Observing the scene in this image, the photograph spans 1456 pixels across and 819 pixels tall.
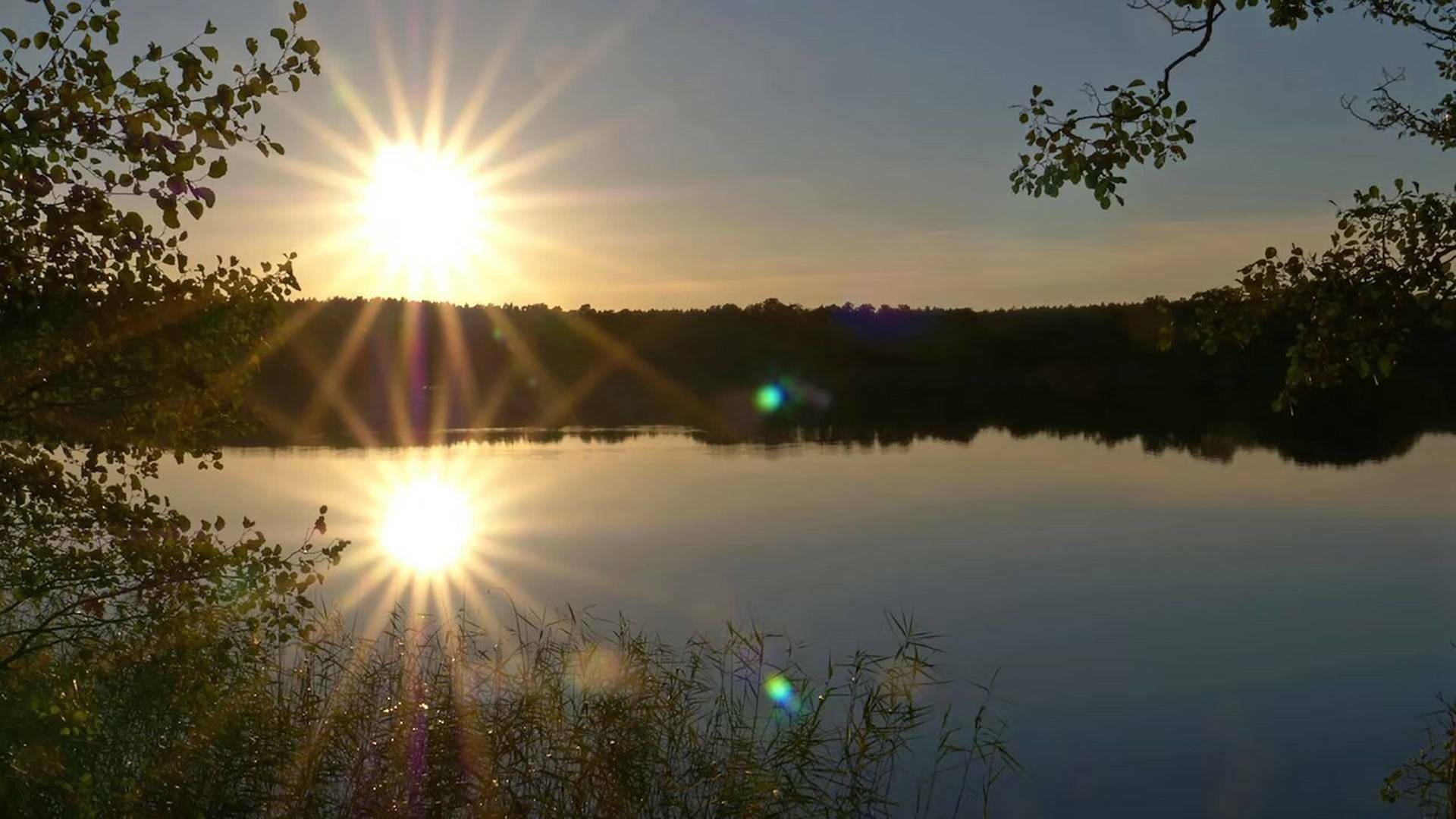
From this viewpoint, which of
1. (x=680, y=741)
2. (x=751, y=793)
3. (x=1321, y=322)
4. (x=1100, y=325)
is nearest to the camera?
(x=1321, y=322)

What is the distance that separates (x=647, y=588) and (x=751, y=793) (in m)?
10.8

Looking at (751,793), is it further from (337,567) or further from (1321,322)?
(337,567)

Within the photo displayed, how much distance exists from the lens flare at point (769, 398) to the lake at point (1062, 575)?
2636 cm

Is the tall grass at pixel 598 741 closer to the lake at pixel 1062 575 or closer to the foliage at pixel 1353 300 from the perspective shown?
the lake at pixel 1062 575

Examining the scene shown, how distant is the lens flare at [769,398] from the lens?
217 ft

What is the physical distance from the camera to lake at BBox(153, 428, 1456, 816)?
12.4 m

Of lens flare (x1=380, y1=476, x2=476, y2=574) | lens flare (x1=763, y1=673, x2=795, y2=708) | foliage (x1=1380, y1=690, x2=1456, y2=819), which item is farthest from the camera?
lens flare (x1=380, y1=476, x2=476, y2=574)

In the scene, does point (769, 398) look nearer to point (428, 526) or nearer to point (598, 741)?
point (428, 526)

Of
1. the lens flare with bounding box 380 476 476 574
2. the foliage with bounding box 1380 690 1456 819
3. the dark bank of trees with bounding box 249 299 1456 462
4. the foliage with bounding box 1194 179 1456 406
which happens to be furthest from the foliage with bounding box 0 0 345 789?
the dark bank of trees with bounding box 249 299 1456 462

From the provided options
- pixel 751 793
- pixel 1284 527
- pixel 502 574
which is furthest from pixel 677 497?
pixel 751 793

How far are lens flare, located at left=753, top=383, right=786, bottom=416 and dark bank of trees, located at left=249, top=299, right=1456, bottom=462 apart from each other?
0.42 meters

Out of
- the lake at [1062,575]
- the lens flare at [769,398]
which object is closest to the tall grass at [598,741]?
the lake at [1062,575]

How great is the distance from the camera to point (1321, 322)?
6.11 meters

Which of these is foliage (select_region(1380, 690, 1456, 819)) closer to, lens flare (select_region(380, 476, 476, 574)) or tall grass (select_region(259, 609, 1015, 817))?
tall grass (select_region(259, 609, 1015, 817))
